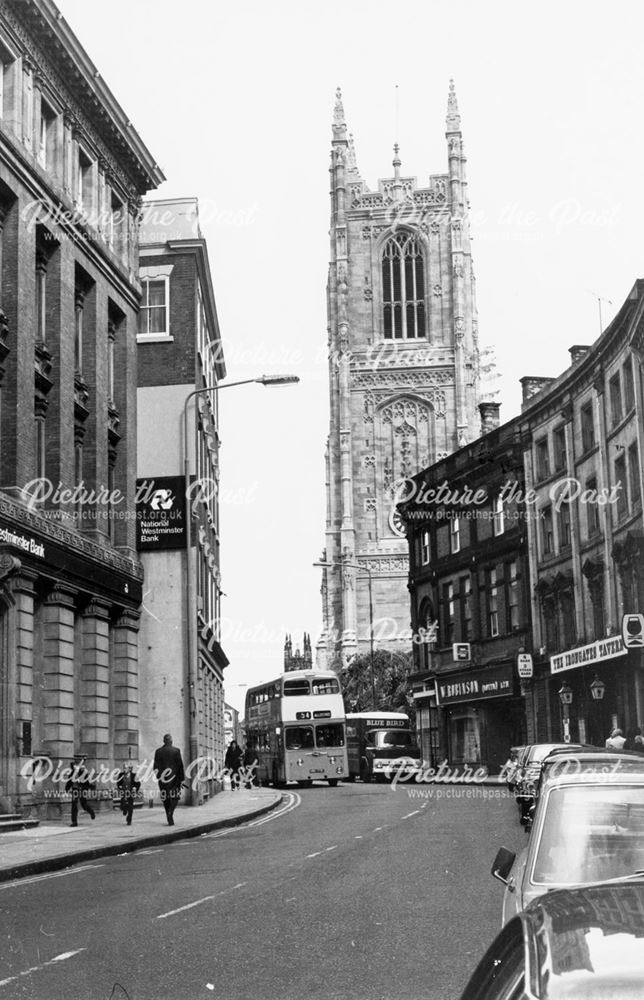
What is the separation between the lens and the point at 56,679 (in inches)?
1133

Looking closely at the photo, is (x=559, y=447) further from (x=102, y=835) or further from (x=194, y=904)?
(x=194, y=904)

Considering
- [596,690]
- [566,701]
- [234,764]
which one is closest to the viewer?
[596,690]

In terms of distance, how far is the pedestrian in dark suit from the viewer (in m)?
27.0

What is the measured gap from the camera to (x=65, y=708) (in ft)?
95.2

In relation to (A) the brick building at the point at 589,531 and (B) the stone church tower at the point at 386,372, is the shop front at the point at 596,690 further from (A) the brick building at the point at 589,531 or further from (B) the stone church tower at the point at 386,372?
(B) the stone church tower at the point at 386,372

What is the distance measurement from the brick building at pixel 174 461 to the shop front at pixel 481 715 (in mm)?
12888

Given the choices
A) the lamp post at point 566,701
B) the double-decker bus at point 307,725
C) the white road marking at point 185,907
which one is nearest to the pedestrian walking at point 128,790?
the white road marking at point 185,907

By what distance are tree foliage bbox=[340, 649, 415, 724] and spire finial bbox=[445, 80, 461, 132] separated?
53.8 m

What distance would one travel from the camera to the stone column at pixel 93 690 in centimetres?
3148

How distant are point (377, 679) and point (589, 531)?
5643 cm

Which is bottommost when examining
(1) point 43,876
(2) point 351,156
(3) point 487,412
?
(1) point 43,876

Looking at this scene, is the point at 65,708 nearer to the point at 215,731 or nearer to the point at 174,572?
the point at 174,572

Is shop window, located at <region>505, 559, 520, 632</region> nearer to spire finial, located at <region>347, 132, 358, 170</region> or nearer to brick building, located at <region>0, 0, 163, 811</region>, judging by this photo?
brick building, located at <region>0, 0, 163, 811</region>

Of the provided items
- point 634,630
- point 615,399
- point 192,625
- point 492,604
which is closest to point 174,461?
point 192,625
